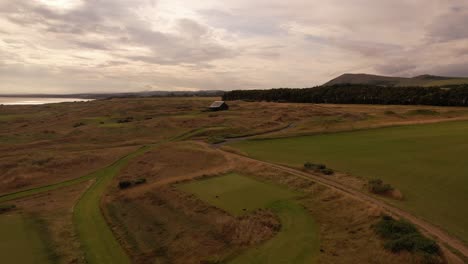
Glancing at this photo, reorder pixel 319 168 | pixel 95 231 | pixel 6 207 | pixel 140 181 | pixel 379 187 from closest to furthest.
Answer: pixel 95 231 → pixel 379 187 → pixel 6 207 → pixel 319 168 → pixel 140 181

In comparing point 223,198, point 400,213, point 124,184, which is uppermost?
point 400,213

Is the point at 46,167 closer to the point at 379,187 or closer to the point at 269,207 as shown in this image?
the point at 269,207

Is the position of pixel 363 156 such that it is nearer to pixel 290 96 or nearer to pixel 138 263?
pixel 138 263

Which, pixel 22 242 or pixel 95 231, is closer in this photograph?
pixel 22 242

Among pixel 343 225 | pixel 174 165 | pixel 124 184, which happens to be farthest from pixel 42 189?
pixel 343 225

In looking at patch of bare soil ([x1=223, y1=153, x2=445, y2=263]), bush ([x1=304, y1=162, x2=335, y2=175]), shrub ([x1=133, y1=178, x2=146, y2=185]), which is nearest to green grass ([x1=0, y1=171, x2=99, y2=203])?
shrub ([x1=133, y1=178, x2=146, y2=185])

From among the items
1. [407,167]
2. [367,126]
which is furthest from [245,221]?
[367,126]
